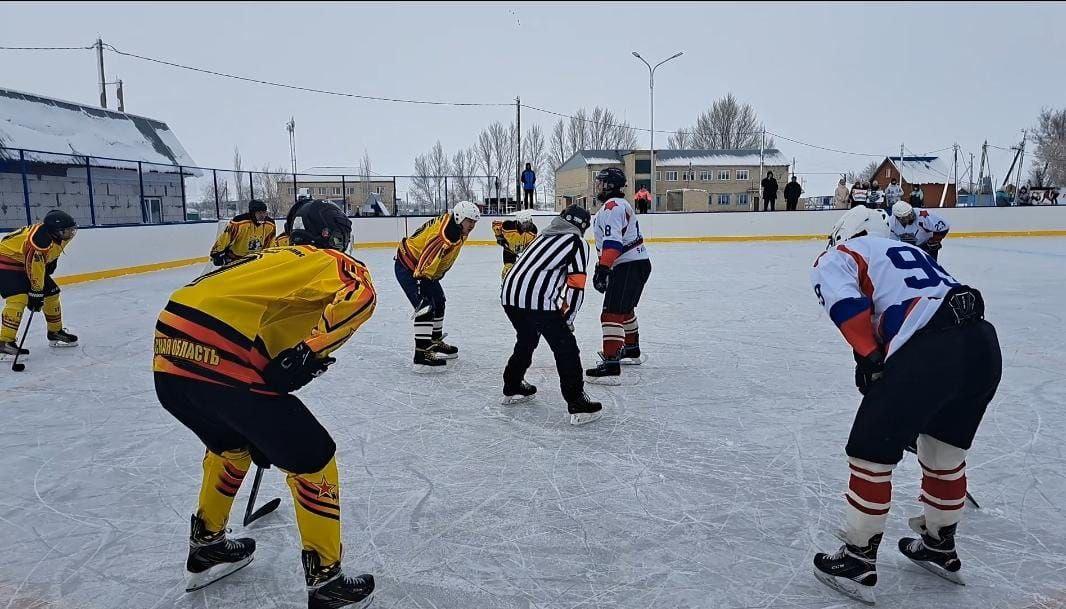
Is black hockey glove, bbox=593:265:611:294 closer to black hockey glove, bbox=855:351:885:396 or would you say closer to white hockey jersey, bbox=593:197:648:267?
white hockey jersey, bbox=593:197:648:267

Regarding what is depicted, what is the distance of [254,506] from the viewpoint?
3.16m

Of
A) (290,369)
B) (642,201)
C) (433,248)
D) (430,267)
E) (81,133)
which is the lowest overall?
(290,369)

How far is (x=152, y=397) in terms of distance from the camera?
16.5ft

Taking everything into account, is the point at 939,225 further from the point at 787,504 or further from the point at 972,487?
the point at 787,504

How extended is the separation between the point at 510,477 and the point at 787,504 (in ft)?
4.31

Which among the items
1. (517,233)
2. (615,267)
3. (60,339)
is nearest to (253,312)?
(615,267)

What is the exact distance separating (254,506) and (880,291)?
2734 millimetres

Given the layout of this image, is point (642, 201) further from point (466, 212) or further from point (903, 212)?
Result: point (466, 212)

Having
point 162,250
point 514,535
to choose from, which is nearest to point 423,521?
point 514,535

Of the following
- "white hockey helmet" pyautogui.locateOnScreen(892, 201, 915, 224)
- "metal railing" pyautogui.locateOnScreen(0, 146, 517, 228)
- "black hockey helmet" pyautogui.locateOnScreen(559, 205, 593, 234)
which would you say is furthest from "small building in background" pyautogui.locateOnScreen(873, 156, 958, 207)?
"black hockey helmet" pyautogui.locateOnScreen(559, 205, 593, 234)

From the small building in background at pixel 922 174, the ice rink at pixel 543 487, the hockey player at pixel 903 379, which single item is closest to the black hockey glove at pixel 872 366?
the hockey player at pixel 903 379

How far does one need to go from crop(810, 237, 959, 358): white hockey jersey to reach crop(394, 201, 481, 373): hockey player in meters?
3.55

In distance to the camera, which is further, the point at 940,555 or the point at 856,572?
the point at 940,555

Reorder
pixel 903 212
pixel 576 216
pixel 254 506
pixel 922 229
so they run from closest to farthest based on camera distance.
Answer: pixel 254 506 → pixel 576 216 → pixel 903 212 → pixel 922 229
